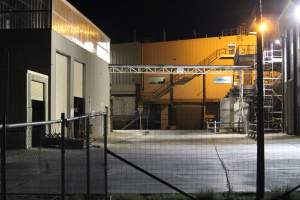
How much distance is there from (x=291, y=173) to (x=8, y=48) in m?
20.9

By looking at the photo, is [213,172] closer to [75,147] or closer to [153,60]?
[75,147]

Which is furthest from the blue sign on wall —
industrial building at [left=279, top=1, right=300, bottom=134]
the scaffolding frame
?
industrial building at [left=279, top=1, right=300, bottom=134]

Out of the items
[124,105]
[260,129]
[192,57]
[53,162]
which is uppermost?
[192,57]

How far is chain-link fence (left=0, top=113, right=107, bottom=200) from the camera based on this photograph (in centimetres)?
749

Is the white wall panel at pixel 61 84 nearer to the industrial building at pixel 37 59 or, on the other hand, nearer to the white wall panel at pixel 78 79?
the industrial building at pixel 37 59

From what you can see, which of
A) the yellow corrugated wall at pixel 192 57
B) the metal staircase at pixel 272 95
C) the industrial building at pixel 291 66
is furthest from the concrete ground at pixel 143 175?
the yellow corrugated wall at pixel 192 57

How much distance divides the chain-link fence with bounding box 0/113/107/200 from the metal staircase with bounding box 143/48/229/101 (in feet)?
189

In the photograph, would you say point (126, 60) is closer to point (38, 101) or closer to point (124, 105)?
point (124, 105)

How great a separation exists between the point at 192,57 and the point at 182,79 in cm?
326

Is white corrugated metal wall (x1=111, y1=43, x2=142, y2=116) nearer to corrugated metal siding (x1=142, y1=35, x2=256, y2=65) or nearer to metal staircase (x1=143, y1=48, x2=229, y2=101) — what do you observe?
corrugated metal siding (x1=142, y1=35, x2=256, y2=65)

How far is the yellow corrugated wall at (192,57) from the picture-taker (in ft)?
228

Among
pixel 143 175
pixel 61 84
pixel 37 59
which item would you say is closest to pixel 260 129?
pixel 143 175

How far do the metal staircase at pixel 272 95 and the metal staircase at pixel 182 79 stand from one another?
44.0ft

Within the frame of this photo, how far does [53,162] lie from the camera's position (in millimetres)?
9109
